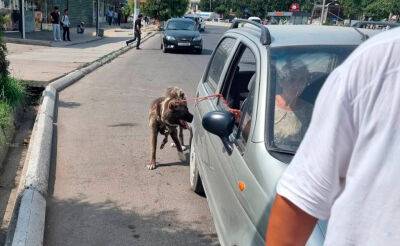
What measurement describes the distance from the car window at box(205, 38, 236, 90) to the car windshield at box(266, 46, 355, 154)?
1117 mm

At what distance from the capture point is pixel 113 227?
13.8 ft

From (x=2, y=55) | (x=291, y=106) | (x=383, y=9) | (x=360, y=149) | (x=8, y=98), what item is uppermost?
(x=383, y=9)

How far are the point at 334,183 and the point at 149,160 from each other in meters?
4.87

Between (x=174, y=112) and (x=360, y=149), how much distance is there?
4.04 metres

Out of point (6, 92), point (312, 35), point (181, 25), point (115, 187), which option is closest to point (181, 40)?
point (181, 25)

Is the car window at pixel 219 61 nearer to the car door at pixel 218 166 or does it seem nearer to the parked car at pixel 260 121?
the car door at pixel 218 166

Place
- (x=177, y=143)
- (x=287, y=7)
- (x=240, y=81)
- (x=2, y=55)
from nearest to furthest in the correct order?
(x=240, y=81), (x=177, y=143), (x=2, y=55), (x=287, y=7)

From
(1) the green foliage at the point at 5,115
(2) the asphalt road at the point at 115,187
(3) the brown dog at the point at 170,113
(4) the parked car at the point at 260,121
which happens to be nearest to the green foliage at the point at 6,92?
(1) the green foliage at the point at 5,115

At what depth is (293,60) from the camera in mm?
3012

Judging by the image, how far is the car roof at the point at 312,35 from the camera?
10.3ft

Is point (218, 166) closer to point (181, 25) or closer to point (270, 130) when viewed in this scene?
point (270, 130)

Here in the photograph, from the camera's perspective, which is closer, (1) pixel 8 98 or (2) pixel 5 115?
(2) pixel 5 115

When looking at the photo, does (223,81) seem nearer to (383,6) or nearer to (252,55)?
(252,55)

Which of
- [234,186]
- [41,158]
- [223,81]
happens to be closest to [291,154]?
[234,186]
